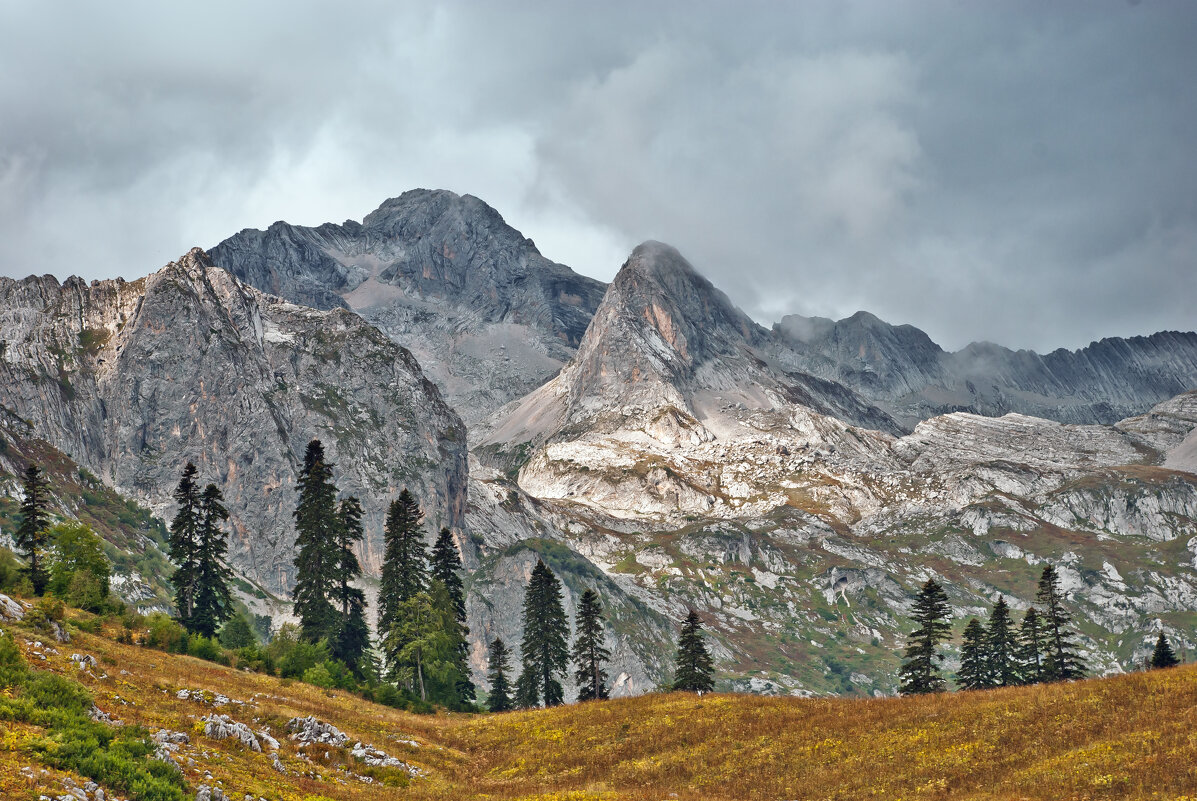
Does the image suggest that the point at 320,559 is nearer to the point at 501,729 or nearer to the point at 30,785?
the point at 501,729

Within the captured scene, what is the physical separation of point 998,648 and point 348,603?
208 ft

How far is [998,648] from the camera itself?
89.4m

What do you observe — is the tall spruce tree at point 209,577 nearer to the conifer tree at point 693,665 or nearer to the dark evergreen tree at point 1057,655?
the conifer tree at point 693,665

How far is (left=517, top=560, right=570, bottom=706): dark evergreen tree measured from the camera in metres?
87.9

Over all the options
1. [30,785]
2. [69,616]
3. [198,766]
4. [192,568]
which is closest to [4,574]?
[69,616]

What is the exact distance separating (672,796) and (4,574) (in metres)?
41.9

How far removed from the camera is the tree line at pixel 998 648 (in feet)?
275

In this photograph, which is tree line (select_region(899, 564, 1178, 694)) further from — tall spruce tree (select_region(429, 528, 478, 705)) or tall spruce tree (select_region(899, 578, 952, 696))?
tall spruce tree (select_region(429, 528, 478, 705))

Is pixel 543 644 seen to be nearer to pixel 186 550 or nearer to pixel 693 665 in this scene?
pixel 693 665

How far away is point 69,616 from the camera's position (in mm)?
46750

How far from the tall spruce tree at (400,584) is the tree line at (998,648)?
150ft

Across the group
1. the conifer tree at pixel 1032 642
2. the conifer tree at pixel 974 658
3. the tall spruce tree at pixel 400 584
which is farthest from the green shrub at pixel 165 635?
the conifer tree at pixel 1032 642

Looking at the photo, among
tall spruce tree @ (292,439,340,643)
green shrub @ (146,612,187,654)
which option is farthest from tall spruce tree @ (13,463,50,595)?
tall spruce tree @ (292,439,340,643)

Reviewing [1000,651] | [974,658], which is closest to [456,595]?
[974,658]
